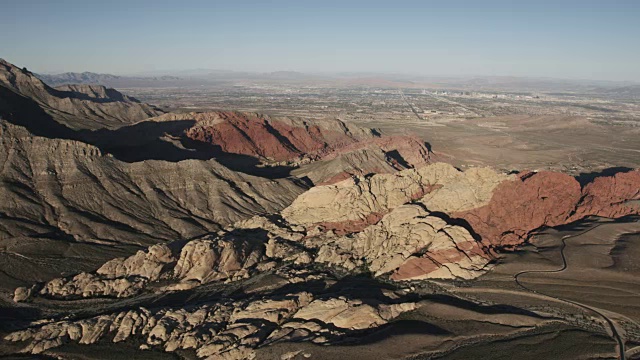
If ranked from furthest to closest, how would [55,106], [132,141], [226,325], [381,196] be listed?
[55,106]
[132,141]
[381,196]
[226,325]

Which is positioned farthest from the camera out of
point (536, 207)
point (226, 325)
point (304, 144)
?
point (304, 144)

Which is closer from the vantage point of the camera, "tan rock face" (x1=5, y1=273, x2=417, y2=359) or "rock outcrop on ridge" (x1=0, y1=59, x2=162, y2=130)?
"tan rock face" (x1=5, y1=273, x2=417, y2=359)

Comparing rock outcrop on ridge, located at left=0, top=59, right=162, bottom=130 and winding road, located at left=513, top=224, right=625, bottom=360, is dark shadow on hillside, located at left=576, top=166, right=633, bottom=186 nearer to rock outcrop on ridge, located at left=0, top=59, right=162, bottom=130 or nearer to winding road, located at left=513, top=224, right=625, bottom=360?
winding road, located at left=513, top=224, right=625, bottom=360

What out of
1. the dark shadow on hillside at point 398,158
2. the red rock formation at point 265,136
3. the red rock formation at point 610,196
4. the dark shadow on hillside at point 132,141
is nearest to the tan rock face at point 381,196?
the red rock formation at point 610,196

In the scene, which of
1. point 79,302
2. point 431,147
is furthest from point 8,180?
point 431,147

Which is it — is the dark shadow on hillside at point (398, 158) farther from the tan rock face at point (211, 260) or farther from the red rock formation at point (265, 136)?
the tan rock face at point (211, 260)

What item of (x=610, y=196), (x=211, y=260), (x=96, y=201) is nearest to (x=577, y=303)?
(x=610, y=196)

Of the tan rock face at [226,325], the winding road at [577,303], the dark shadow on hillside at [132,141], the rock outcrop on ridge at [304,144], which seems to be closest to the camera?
the winding road at [577,303]

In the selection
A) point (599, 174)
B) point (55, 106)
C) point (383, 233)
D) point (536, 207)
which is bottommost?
point (383, 233)

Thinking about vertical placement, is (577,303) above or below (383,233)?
below

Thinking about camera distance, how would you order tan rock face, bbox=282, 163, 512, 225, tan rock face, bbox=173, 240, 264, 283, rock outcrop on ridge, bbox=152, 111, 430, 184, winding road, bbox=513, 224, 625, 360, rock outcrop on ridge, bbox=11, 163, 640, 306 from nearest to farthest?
winding road, bbox=513, 224, 625, 360 < rock outcrop on ridge, bbox=11, 163, 640, 306 < tan rock face, bbox=173, 240, 264, 283 < tan rock face, bbox=282, 163, 512, 225 < rock outcrop on ridge, bbox=152, 111, 430, 184

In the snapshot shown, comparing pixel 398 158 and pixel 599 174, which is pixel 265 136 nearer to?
pixel 398 158

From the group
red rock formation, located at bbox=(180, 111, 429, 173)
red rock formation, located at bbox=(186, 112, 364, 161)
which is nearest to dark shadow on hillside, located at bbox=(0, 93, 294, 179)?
red rock formation, located at bbox=(186, 112, 364, 161)

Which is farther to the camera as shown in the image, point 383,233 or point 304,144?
point 304,144
